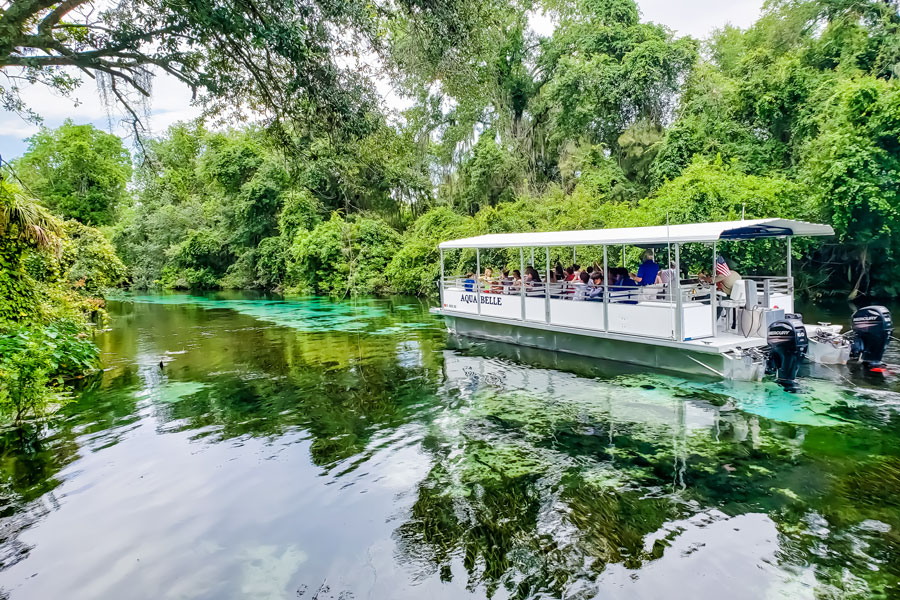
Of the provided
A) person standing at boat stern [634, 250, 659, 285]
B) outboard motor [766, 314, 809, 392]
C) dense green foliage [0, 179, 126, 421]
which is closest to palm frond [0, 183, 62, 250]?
dense green foliage [0, 179, 126, 421]

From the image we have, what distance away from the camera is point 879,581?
4.81 m

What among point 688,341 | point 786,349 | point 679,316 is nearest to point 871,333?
point 786,349

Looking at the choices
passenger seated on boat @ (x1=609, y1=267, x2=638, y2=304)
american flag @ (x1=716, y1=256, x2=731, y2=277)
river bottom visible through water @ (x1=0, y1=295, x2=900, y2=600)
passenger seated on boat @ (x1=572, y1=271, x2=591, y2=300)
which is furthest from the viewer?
passenger seated on boat @ (x1=572, y1=271, x2=591, y2=300)

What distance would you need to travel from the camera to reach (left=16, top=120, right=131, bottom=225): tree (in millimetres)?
50094

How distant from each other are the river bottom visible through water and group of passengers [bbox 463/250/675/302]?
175 cm

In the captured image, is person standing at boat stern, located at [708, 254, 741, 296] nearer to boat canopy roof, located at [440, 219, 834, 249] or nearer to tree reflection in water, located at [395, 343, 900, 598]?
boat canopy roof, located at [440, 219, 834, 249]

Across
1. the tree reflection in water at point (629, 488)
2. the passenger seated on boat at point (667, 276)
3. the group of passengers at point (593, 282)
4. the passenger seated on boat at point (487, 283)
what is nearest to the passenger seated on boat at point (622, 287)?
the group of passengers at point (593, 282)

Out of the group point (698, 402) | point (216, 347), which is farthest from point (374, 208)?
point (698, 402)

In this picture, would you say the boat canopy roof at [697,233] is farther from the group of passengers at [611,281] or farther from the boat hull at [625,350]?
the boat hull at [625,350]

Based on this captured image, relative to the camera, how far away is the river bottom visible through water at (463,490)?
5234 millimetres

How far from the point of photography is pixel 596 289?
13.1 meters

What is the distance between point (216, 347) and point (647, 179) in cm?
2220

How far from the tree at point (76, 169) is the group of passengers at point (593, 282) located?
46.8m

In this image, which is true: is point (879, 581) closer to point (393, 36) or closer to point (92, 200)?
point (393, 36)
